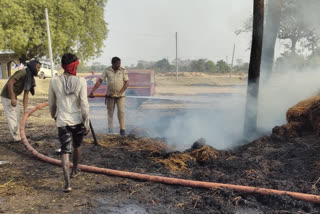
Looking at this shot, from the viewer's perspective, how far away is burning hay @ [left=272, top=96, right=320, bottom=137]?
610 cm

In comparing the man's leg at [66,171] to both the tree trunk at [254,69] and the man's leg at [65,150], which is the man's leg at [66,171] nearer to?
the man's leg at [65,150]

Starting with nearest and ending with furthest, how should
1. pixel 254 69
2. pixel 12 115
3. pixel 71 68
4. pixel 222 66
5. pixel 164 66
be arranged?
1. pixel 71 68
2. pixel 12 115
3. pixel 254 69
4. pixel 222 66
5. pixel 164 66

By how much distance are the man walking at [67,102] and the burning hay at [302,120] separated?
4.55 metres

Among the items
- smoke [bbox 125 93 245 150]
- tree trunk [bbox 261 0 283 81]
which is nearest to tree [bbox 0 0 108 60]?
smoke [bbox 125 93 245 150]

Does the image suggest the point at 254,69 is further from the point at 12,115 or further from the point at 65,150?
the point at 12,115

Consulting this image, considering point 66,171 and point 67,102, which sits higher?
point 67,102

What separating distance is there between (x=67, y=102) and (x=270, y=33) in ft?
34.1

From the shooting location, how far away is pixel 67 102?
12.5 feet

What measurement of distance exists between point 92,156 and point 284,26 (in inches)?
517

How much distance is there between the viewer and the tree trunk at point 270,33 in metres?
11.2

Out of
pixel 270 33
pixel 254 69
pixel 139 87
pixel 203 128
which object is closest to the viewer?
pixel 254 69

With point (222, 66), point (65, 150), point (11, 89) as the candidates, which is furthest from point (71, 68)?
point (222, 66)

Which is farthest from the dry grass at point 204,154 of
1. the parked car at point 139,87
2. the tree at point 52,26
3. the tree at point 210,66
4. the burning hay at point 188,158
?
the tree at point 210,66

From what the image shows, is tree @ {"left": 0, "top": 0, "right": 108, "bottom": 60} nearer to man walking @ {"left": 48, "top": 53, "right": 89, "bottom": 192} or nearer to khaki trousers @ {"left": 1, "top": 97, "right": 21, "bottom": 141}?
khaki trousers @ {"left": 1, "top": 97, "right": 21, "bottom": 141}
